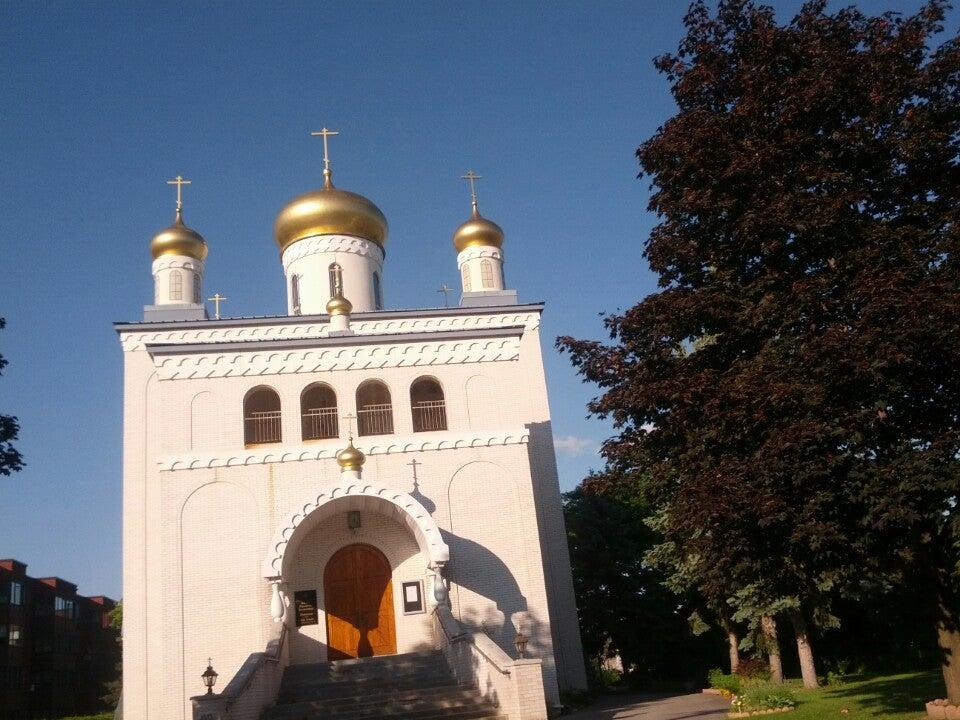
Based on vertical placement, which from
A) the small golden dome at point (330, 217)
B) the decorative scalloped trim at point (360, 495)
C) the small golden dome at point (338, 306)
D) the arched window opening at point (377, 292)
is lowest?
the decorative scalloped trim at point (360, 495)

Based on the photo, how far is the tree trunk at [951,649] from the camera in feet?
32.1

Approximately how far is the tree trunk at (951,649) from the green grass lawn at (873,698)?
67cm

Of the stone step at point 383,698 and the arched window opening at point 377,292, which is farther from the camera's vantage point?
the arched window opening at point 377,292

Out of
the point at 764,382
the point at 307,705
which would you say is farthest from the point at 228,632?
the point at 764,382

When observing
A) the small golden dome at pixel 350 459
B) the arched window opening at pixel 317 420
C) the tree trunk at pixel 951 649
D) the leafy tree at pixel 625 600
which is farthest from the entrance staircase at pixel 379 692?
the leafy tree at pixel 625 600

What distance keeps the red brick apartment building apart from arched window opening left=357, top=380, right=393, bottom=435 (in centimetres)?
3581

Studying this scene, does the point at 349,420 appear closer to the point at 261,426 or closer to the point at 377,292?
the point at 261,426

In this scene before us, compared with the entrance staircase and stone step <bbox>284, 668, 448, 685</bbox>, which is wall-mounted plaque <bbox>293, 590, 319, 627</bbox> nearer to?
the entrance staircase

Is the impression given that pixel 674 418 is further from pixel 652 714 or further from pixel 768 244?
pixel 652 714

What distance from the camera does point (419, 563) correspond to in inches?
657

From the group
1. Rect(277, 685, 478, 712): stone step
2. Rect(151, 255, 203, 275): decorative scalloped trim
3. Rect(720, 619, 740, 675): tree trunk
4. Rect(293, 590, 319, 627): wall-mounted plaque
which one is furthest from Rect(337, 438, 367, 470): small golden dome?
Rect(720, 619, 740, 675): tree trunk

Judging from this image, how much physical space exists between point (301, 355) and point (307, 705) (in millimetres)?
6674

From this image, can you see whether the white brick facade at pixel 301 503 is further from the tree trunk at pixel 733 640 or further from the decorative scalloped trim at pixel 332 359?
the tree trunk at pixel 733 640

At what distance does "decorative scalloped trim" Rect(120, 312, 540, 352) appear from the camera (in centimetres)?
2108
